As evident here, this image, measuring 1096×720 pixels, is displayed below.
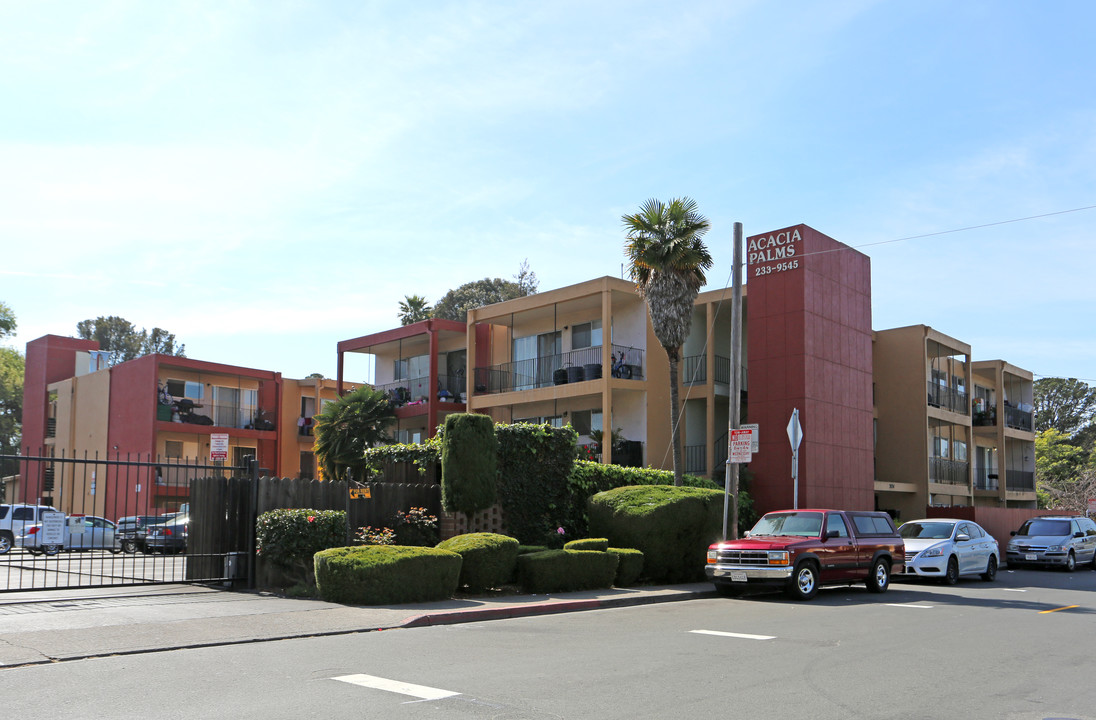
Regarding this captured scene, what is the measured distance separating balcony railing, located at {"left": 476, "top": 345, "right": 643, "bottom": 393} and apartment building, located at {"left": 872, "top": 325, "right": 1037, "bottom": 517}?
9566 millimetres

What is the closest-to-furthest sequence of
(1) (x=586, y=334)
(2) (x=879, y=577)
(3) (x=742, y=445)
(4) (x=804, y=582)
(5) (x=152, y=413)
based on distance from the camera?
(4) (x=804, y=582)
(2) (x=879, y=577)
(3) (x=742, y=445)
(1) (x=586, y=334)
(5) (x=152, y=413)

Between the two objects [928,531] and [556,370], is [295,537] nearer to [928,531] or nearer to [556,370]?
[928,531]

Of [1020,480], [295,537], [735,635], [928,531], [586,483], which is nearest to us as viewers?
[735,635]

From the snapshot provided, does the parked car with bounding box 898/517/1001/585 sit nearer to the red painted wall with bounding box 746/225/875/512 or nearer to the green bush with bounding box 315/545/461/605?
the red painted wall with bounding box 746/225/875/512

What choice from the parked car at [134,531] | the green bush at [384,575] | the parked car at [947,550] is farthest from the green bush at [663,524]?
the parked car at [134,531]

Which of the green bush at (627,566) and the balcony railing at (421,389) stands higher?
the balcony railing at (421,389)

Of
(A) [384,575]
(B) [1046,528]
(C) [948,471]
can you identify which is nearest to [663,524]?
(A) [384,575]

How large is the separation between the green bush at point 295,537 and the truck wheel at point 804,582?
7642 mm

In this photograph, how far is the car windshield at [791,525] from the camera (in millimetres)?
16734

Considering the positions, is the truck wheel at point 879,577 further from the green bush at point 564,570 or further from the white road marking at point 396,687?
the white road marking at point 396,687

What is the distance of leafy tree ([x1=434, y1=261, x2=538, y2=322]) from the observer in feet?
191

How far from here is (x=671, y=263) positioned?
2322 cm

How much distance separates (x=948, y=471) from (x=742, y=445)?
20206mm

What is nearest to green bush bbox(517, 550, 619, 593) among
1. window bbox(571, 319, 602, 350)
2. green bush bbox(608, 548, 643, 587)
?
green bush bbox(608, 548, 643, 587)
